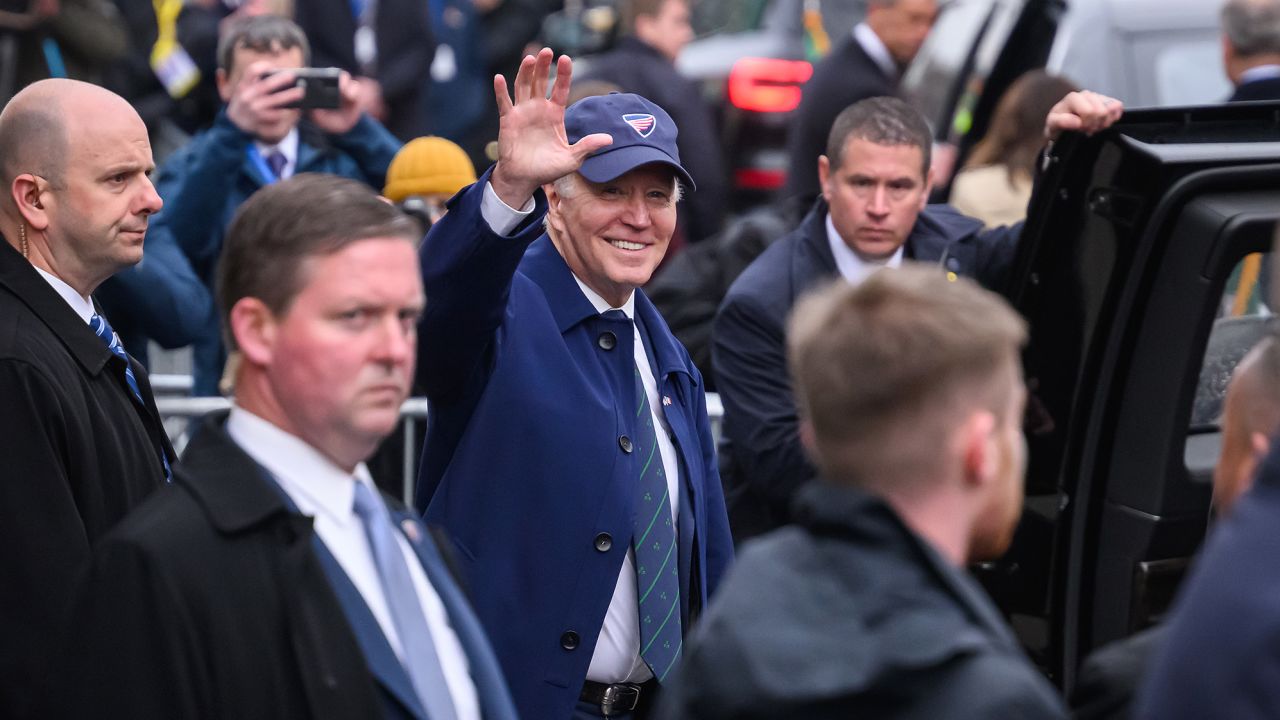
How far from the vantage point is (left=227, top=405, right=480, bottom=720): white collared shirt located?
2691mm

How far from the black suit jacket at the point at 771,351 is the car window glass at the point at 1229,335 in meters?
0.79

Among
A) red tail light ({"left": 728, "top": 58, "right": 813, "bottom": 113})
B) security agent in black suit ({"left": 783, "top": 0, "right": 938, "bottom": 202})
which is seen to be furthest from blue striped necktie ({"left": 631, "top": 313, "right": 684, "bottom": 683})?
red tail light ({"left": 728, "top": 58, "right": 813, "bottom": 113})

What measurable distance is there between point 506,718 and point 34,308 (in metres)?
1.69

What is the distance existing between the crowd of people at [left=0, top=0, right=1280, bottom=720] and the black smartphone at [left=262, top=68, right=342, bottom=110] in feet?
0.27

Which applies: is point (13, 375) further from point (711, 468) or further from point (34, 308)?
point (711, 468)

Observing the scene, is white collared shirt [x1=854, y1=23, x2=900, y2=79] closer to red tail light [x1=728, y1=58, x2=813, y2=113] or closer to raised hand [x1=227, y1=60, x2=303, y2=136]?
raised hand [x1=227, y1=60, x2=303, y2=136]

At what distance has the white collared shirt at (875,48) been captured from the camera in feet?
27.3

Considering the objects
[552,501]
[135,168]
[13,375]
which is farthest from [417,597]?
[135,168]

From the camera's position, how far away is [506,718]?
2.77 m

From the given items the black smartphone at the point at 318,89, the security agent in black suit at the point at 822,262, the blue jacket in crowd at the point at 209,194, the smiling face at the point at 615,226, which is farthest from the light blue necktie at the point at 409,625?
the black smartphone at the point at 318,89

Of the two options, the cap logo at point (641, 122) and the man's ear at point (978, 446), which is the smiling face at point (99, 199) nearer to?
the cap logo at point (641, 122)

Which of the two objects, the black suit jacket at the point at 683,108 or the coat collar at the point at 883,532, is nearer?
the coat collar at the point at 883,532

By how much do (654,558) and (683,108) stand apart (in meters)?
5.60

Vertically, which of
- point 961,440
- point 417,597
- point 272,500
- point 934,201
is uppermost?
point 961,440
